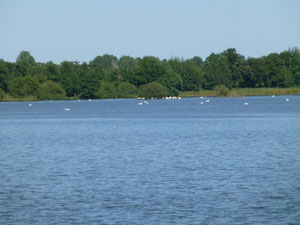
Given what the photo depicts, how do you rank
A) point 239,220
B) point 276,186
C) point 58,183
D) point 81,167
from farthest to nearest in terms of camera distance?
point 81,167 < point 58,183 < point 276,186 < point 239,220

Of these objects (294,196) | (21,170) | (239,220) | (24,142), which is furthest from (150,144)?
(239,220)

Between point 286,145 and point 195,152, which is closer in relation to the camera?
point 195,152

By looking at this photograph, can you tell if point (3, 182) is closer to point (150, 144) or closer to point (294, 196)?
point (294, 196)

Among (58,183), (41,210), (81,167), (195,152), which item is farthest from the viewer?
(195,152)

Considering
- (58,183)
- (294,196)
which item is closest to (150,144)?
(58,183)

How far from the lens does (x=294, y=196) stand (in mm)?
27078

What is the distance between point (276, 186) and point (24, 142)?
33036 millimetres

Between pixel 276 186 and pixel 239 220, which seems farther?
pixel 276 186

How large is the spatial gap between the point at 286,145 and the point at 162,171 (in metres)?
16.4

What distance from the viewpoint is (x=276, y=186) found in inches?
1164

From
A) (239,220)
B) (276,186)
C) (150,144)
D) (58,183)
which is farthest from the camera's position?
(150,144)

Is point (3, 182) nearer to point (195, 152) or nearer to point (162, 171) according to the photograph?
point (162, 171)

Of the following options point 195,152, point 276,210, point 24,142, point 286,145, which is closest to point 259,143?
point 286,145

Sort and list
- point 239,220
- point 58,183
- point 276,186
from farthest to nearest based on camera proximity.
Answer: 1. point 58,183
2. point 276,186
3. point 239,220
